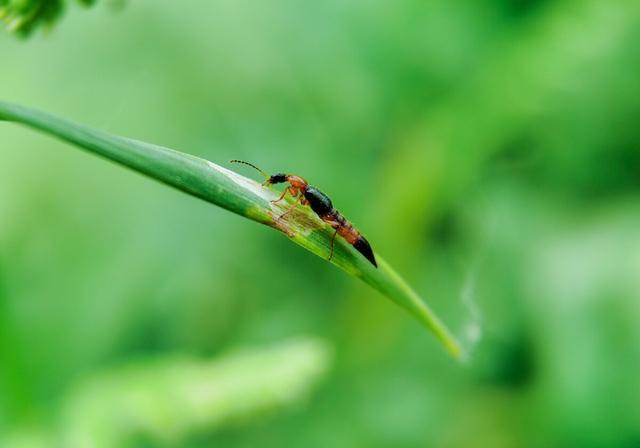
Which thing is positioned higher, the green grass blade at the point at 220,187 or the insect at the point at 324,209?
the insect at the point at 324,209

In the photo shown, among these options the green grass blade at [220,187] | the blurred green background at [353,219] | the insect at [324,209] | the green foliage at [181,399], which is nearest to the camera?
the green grass blade at [220,187]

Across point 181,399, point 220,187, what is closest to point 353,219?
point 181,399

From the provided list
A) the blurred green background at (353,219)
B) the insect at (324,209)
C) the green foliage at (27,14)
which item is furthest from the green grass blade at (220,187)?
the blurred green background at (353,219)

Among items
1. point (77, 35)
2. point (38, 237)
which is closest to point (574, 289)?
point (38, 237)

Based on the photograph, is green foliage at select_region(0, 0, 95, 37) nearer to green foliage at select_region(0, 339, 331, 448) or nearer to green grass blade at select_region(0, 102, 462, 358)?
green grass blade at select_region(0, 102, 462, 358)

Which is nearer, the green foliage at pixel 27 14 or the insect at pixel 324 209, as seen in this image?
the green foliage at pixel 27 14

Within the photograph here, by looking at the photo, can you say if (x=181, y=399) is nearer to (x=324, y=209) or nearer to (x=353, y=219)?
(x=324, y=209)

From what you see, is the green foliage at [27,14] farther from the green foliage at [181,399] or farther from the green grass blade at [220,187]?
the green foliage at [181,399]
